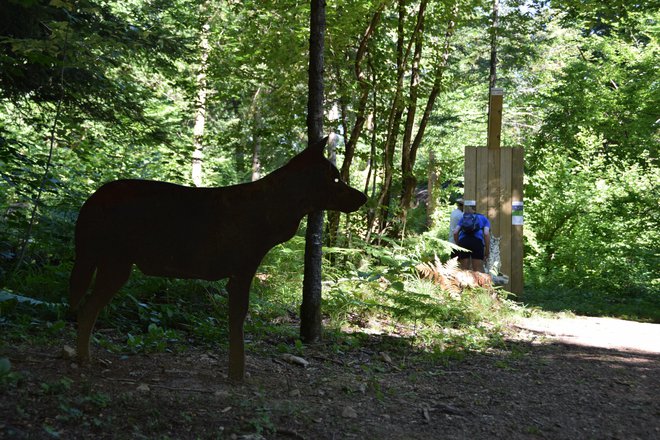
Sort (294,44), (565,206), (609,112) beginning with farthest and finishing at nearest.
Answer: (609,112) → (565,206) → (294,44)

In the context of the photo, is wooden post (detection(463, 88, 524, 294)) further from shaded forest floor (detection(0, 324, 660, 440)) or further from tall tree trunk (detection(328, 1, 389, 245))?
shaded forest floor (detection(0, 324, 660, 440))

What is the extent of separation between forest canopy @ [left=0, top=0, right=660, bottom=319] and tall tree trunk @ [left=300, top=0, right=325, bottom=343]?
2041 mm

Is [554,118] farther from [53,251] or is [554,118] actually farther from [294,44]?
[53,251]

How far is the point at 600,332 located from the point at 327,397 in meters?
6.08

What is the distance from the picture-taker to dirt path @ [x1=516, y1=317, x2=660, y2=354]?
8633 mm

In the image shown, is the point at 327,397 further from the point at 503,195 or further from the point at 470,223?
the point at 503,195

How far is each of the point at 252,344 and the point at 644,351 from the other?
16.1 ft

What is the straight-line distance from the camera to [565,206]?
60.3 feet

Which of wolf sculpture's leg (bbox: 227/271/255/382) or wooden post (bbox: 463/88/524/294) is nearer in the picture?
wolf sculpture's leg (bbox: 227/271/255/382)

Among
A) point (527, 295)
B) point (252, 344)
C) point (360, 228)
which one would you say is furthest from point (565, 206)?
point (252, 344)

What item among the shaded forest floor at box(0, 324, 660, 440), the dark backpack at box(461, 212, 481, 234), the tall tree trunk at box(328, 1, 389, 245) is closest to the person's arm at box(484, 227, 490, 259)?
the dark backpack at box(461, 212, 481, 234)

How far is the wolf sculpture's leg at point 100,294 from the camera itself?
508 cm

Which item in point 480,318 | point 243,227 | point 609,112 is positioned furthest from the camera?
point 609,112

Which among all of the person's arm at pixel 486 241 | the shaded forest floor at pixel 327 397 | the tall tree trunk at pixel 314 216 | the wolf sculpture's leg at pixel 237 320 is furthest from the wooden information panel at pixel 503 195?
the wolf sculpture's leg at pixel 237 320
